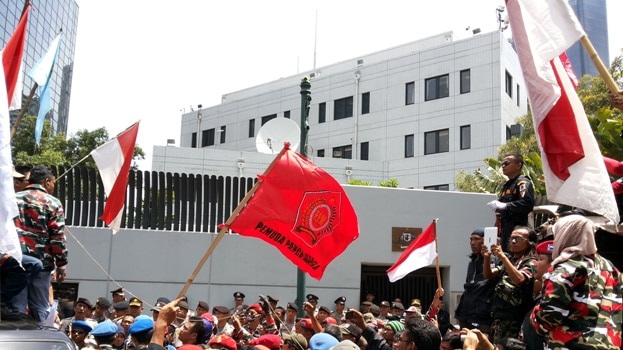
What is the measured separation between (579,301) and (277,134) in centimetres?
1483

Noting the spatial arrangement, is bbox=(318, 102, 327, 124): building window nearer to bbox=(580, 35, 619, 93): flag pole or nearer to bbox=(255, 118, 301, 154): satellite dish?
bbox=(255, 118, 301, 154): satellite dish

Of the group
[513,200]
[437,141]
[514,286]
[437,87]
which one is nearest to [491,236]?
[514,286]

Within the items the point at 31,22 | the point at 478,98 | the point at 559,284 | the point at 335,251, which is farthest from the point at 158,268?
the point at 31,22

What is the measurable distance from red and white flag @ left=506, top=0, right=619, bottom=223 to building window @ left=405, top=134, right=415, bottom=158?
3321 centimetres

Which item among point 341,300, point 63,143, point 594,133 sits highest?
point 63,143

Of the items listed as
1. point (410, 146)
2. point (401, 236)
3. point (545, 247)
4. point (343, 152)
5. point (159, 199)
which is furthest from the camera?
point (343, 152)

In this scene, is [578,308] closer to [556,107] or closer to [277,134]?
[556,107]

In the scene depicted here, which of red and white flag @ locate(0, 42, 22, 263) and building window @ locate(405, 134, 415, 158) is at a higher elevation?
building window @ locate(405, 134, 415, 158)

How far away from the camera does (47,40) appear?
4816cm

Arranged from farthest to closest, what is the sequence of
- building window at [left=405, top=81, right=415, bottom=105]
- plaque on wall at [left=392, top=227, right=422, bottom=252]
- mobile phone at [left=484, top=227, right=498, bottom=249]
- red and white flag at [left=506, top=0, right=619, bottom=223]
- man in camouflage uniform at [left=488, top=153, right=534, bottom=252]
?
1. building window at [left=405, top=81, right=415, bottom=105]
2. plaque on wall at [left=392, top=227, right=422, bottom=252]
3. man in camouflage uniform at [left=488, top=153, right=534, bottom=252]
4. mobile phone at [left=484, top=227, right=498, bottom=249]
5. red and white flag at [left=506, top=0, right=619, bottom=223]

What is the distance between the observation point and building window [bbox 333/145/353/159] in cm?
4112

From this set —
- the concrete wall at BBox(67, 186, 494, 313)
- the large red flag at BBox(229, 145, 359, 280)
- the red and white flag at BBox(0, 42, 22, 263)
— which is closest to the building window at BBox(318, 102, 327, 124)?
the concrete wall at BBox(67, 186, 494, 313)

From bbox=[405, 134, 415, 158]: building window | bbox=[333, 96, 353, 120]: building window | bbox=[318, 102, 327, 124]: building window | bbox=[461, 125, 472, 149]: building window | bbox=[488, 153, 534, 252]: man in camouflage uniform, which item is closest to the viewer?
bbox=[488, 153, 534, 252]: man in camouflage uniform

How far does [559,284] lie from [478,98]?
3201 centimetres
